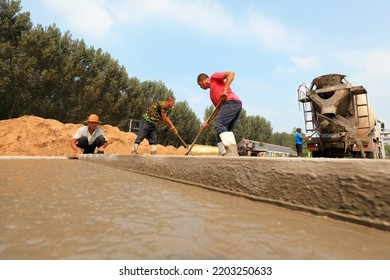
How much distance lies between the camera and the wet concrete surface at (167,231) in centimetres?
77

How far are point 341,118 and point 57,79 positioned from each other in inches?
779

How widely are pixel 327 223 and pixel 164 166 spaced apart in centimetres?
196

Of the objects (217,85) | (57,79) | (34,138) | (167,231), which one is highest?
(57,79)

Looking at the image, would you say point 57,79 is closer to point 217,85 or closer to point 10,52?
point 10,52

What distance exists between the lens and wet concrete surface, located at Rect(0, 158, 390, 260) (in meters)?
0.77

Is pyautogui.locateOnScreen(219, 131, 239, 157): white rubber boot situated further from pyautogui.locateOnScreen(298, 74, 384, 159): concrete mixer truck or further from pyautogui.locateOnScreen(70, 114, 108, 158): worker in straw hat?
pyautogui.locateOnScreen(298, 74, 384, 159): concrete mixer truck

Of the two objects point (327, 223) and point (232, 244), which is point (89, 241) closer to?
point (232, 244)

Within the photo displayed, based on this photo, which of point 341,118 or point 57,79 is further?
point 57,79

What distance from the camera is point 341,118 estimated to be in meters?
6.30

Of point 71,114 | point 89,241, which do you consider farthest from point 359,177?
point 71,114

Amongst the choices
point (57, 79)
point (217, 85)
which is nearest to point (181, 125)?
point (57, 79)

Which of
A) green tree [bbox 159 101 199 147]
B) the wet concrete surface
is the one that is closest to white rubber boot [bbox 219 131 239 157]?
the wet concrete surface

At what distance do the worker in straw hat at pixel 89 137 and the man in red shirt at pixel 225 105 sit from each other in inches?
111

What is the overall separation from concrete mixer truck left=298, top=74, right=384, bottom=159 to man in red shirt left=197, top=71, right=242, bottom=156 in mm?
4104
